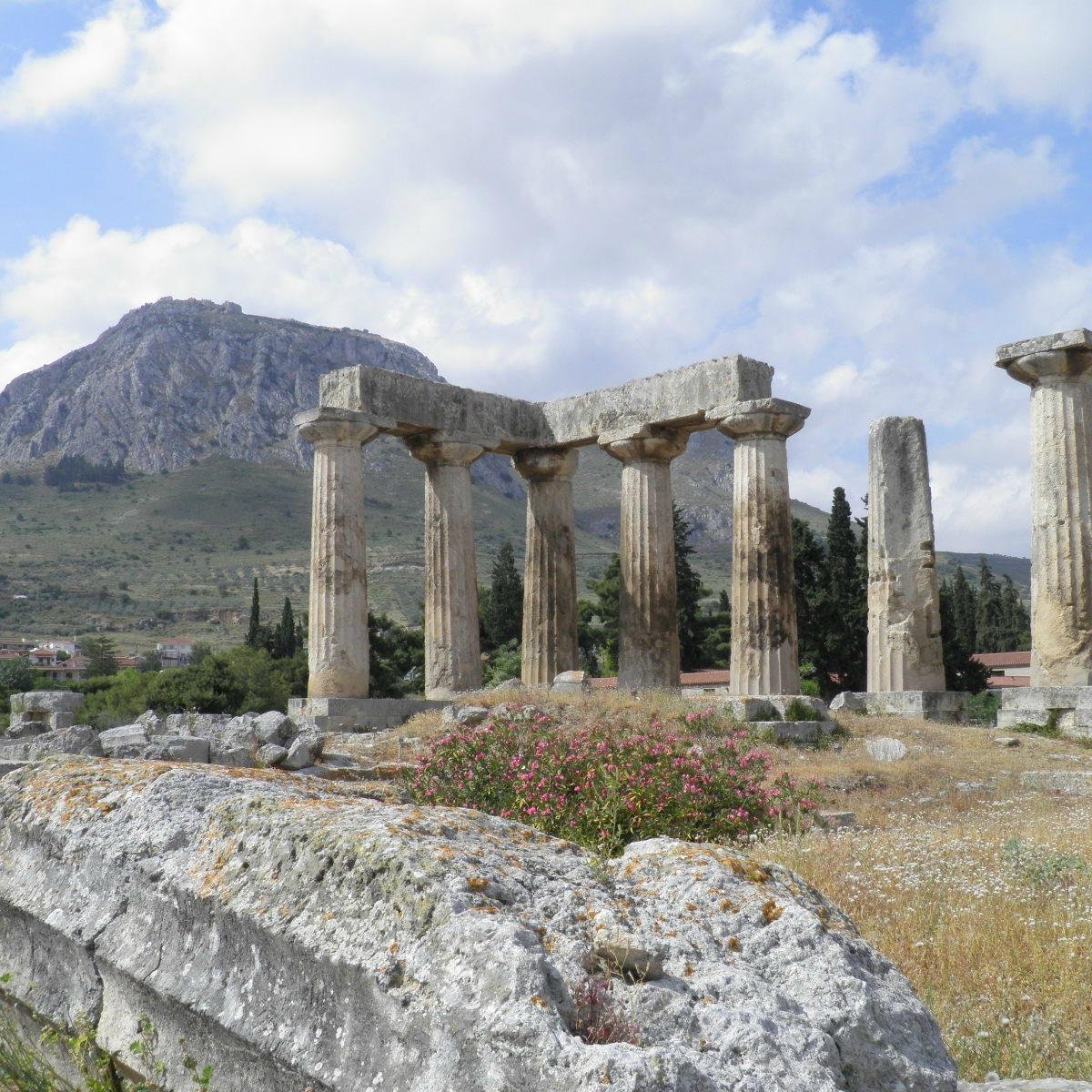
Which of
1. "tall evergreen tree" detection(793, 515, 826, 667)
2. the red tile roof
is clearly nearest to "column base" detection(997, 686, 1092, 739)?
"tall evergreen tree" detection(793, 515, 826, 667)

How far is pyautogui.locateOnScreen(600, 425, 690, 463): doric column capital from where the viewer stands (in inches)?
928

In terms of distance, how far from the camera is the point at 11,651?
7625 cm

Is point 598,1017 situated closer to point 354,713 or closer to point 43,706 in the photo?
point 354,713

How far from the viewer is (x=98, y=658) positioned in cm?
6588

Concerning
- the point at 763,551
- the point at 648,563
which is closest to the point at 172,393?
the point at 648,563

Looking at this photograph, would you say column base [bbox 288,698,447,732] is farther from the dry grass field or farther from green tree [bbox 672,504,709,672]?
green tree [bbox 672,504,709,672]

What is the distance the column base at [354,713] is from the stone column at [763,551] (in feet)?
19.9

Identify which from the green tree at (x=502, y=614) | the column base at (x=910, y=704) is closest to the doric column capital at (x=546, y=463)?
the column base at (x=910, y=704)

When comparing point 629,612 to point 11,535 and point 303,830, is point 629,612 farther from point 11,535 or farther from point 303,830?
point 11,535

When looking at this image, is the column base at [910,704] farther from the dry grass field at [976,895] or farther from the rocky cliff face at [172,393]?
the rocky cliff face at [172,393]

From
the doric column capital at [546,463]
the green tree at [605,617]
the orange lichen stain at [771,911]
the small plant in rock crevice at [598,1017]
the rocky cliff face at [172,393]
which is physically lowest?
the small plant in rock crevice at [598,1017]

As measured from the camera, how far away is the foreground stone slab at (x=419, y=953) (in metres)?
2.76

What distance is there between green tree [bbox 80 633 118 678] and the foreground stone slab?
55.5 meters

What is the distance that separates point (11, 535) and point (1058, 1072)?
122m
